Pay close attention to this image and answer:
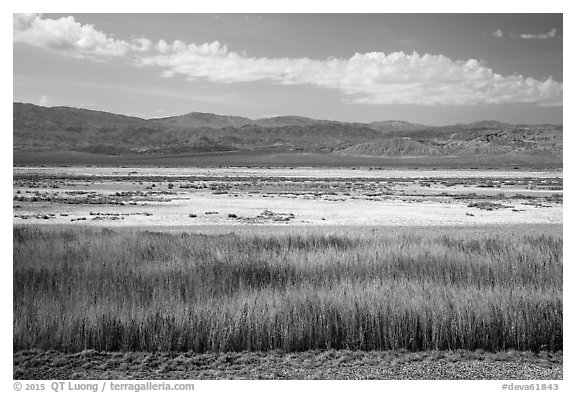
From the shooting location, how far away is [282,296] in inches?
299

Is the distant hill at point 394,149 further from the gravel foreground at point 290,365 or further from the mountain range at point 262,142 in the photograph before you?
the gravel foreground at point 290,365

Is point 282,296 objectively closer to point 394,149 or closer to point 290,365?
point 290,365

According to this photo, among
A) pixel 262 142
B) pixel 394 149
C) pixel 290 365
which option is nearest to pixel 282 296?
pixel 290 365

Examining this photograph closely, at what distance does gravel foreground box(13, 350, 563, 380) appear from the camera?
19.1 feet

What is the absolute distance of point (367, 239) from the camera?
1181 cm

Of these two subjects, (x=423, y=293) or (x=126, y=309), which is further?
(x=423, y=293)

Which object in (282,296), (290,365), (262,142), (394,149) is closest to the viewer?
(290,365)

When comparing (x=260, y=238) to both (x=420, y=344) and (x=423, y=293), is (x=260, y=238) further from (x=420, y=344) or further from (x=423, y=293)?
(x=420, y=344)

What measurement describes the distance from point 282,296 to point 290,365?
164cm

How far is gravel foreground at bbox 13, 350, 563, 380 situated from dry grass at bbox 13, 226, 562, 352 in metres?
0.18

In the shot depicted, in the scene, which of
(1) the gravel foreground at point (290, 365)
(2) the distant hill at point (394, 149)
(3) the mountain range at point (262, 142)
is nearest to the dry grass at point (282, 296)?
(1) the gravel foreground at point (290, 365)

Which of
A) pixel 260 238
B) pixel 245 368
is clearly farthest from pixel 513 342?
pixel 260 238

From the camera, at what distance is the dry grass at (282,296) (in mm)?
6520
